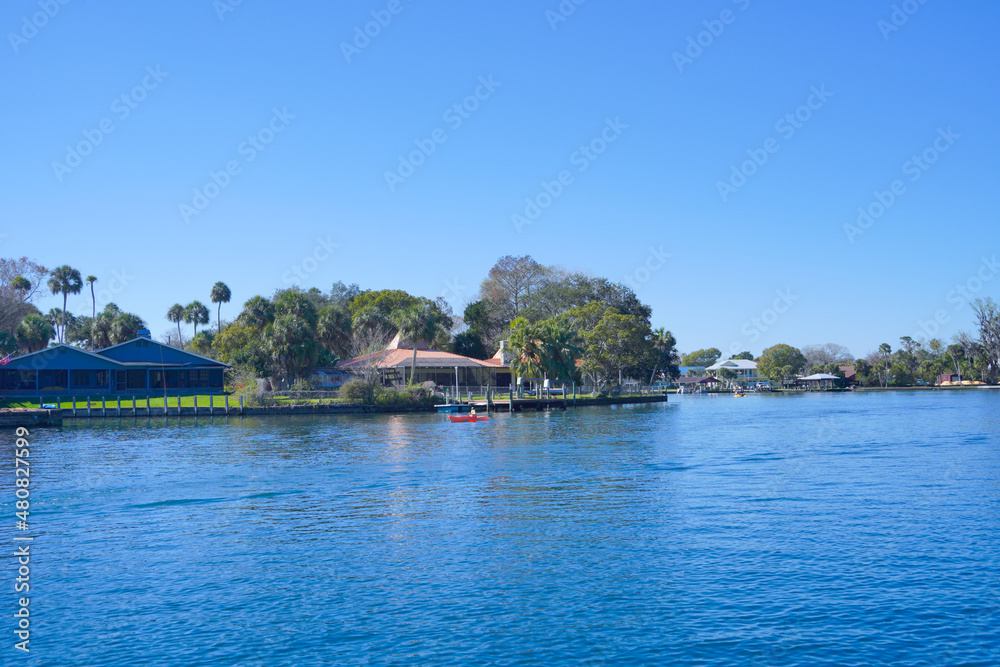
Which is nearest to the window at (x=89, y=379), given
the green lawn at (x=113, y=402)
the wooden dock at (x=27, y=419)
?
the green lawn at (x=113, y=402)

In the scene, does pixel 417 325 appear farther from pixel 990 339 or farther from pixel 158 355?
pixel 990 339

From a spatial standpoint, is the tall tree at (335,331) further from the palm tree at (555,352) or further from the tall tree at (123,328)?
the palm tree at (555,352)

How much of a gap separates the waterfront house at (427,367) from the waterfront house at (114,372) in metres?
13.9

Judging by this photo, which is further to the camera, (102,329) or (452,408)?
(102,329)

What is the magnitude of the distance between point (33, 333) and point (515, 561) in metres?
81.5

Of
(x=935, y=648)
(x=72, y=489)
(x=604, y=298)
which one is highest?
(x=604, y=298)

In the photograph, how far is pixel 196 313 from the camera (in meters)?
103

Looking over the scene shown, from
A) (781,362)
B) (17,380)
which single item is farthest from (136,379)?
(781,362)

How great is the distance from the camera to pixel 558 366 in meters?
78.4

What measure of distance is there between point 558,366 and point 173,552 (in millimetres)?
61768

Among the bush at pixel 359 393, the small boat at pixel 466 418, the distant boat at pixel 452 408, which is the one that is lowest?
the small boat at pixel 466 418

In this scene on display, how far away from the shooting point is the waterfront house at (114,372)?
6925 centimetres

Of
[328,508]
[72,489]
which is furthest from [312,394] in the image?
[328,508]

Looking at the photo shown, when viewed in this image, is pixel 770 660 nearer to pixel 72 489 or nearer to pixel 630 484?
pixel 630 484
